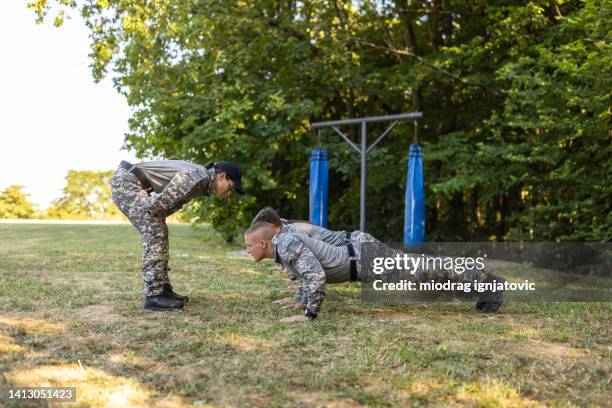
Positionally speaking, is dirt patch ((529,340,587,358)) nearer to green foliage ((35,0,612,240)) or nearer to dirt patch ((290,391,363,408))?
dirt patch ((290,391,363,408))

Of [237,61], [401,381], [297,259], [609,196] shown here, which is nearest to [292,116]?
[237,61]

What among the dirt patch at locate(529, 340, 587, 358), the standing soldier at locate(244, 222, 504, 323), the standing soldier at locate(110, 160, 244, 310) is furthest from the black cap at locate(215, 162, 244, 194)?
the dirt patch at locate(529, 340, 587, 358)

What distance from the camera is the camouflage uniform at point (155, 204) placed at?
15.4ft

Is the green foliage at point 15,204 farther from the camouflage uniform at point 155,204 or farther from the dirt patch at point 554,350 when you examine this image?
the dirt patch at point 554,350

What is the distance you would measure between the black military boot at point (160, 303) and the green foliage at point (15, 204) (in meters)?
19.5

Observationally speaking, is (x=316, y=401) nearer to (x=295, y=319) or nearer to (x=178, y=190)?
(x=295, y=319)

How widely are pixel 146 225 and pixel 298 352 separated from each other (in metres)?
2.06

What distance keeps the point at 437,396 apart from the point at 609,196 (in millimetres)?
8715

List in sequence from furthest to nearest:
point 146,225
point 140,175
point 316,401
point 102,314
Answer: point 140,175
point 146,225
point 102,314
point 316,401

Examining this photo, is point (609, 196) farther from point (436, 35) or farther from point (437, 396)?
point (437, 396)

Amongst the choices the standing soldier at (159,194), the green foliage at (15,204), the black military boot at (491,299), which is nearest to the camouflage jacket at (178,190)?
the standing soldier at (159,194)

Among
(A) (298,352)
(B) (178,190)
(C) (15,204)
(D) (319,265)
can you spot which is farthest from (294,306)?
(C) (15,204)

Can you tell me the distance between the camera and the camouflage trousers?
482cm

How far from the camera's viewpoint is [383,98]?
1505 cm
